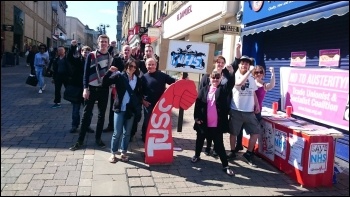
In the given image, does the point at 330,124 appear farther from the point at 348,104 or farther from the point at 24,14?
the point at 24,14

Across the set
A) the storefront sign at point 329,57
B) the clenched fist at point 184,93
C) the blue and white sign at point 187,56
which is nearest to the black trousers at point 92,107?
the blue and white sign at point 187,56

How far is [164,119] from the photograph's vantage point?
415cm

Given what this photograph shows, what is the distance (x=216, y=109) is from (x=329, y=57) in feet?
8.60

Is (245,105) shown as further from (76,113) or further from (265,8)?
(265,8)

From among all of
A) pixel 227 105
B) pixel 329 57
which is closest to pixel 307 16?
pixel 329 57

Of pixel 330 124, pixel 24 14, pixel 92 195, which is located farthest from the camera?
pixel 24 14

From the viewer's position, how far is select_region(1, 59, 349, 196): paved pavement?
3.35 meters

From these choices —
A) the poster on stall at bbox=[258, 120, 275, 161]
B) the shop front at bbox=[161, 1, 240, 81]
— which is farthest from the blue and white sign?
the shop front at bbox=[161, 1, 240, 81]

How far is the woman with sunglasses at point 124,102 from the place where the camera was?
4129 millimetres

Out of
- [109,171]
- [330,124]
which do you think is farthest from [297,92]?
[109,171]

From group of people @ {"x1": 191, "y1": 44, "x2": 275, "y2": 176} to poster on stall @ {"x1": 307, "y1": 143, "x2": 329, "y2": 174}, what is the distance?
2.93 feet

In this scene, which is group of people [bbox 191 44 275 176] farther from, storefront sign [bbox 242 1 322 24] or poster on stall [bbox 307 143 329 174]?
storefront sign [bbox 242 1 322 24]

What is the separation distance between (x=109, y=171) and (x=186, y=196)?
45.3 inches

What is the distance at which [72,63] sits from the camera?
5.48 metres
